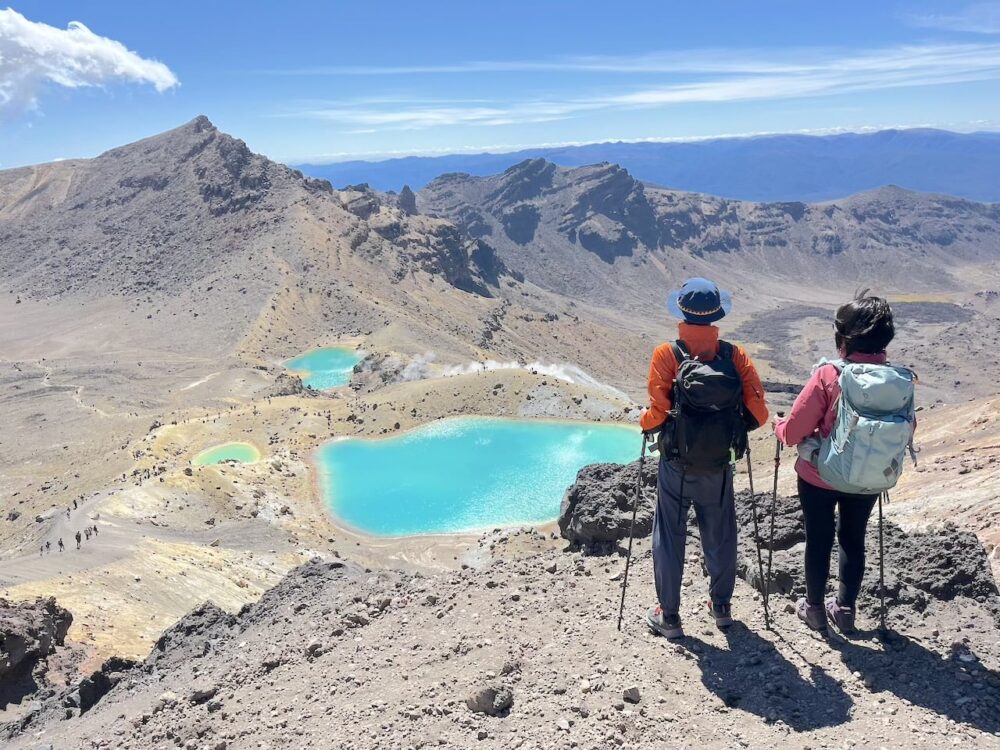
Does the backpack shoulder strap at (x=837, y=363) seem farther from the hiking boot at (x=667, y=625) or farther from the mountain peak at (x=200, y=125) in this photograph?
the mountain peak at (x=200, y=125)

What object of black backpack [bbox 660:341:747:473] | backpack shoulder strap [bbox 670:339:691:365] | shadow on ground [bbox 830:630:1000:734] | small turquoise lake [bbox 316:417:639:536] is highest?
backpack shoulder strap [bbox 670:339:691:365]

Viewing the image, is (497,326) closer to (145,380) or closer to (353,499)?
(145,380)

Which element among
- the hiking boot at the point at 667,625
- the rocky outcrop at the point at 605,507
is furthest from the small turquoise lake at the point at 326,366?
the hiking boot at the point at 667,625

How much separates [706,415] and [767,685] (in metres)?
2.35

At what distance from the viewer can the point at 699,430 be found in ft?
20.4

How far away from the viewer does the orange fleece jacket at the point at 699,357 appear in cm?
638

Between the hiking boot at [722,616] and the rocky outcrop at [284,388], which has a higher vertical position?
the hiking boot at [722,616]

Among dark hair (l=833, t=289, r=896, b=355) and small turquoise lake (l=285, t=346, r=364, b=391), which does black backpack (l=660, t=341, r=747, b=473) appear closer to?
dark hair (l=833, t=289, r=896, b=355)

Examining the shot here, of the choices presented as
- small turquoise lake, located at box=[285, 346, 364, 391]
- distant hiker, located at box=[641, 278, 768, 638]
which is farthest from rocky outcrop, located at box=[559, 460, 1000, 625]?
small turquoise lake, located at box=[285, 346, 364, 391]

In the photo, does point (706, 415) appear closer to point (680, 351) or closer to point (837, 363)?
point (680, 351)

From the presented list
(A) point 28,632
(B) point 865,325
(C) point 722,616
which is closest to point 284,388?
(A) point 28,632

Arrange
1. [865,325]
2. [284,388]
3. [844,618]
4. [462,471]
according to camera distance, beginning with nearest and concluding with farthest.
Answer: [865,325], [844,618], [462,471], [284,388]

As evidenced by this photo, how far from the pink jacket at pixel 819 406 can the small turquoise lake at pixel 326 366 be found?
5757cm

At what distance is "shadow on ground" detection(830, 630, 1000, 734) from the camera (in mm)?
5547
